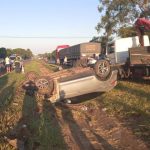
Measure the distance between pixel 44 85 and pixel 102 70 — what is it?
230 centimetres

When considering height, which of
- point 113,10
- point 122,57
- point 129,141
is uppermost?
point 113,10

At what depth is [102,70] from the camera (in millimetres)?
12898

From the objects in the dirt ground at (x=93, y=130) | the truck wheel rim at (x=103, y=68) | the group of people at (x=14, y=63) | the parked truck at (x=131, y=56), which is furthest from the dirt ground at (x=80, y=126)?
the group of people at (x=14, y=63)

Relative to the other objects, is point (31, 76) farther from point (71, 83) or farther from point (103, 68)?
point (103, 68)

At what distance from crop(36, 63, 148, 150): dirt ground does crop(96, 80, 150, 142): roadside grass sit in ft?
0.65

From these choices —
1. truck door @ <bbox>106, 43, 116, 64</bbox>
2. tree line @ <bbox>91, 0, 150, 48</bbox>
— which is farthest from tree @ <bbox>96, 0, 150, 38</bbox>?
truck door @ <bbox>106, 43, 116, 64</bbox>

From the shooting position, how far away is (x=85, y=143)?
7172 mm

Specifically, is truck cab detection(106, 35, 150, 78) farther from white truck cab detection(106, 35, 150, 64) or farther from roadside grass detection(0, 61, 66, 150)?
roadside grass detection(0, 61, 66, 150)

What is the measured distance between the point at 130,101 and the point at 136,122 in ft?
8.84

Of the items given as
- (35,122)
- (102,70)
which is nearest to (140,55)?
(102,70)

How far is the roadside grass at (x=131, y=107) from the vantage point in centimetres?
820

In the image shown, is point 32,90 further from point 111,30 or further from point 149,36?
point 111,30

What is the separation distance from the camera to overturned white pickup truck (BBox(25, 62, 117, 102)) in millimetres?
11633

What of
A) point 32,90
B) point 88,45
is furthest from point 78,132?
point 88,45
